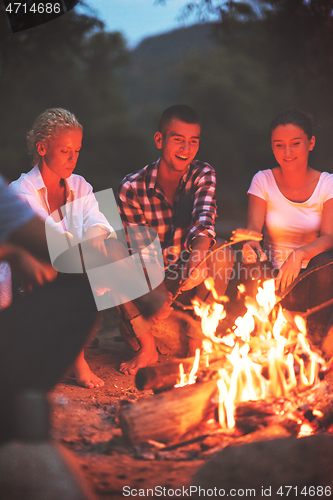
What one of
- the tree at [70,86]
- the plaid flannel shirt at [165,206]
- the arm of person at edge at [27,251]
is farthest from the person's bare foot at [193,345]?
the tree at [70,86]

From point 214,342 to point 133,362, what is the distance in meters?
0.82

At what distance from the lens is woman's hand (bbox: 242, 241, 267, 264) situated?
3109mm

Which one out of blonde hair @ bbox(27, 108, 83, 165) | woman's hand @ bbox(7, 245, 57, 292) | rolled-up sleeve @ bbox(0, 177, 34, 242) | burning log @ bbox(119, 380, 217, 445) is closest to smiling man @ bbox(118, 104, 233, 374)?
blonde hair @ bbox(27, 108, 83, 165)

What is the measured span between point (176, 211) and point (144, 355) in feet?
3.88

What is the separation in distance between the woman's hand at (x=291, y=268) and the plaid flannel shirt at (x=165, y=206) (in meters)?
0.77

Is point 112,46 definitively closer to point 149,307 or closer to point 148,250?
point 148,250

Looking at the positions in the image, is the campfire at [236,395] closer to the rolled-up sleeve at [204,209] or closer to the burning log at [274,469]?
the burning log at [274,469]

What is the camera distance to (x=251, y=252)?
3111 millimetres

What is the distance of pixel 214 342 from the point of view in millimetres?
2600

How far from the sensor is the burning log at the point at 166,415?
6.53 feet

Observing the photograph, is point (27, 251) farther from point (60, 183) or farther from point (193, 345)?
point (193, 345)

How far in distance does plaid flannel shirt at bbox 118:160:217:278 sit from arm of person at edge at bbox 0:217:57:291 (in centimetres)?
159

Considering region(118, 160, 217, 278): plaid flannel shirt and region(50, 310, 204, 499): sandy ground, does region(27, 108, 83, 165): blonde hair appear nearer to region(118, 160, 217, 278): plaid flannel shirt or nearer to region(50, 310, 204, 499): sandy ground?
region(118, 160, 217, 278): plaid flannel shirt

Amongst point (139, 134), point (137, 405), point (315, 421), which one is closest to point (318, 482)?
point (315, 421)
